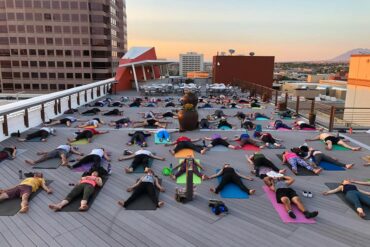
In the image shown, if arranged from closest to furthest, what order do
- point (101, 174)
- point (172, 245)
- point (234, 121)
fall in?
point (172, 245)
point (101, 174)
point (234, 121)

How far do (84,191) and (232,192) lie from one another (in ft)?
10.2

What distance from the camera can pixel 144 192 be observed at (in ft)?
20.7

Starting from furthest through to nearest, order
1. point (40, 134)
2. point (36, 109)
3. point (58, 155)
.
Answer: point (36, 109) → point (40, 134) → point (58, 155)

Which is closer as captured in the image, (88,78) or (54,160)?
(54,160)

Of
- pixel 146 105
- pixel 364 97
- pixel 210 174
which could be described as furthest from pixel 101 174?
pixel 364 97

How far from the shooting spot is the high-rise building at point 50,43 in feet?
200

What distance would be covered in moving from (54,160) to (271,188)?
5.90 metres

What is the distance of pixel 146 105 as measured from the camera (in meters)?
19.2

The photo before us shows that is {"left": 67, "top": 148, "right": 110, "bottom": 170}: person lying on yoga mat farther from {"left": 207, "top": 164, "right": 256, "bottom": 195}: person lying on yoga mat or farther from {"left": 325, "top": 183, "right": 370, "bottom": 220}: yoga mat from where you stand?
{"left": 325, "top": 183, "right": 370, "bottom": 220}: yoga mat

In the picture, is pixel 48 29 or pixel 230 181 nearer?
pixel 230 181

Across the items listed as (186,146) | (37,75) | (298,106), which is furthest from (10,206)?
(37,75)

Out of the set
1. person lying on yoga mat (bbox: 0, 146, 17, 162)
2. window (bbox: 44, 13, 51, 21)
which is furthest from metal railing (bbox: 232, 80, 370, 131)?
window (bbox: 44, 13, 51, 21)

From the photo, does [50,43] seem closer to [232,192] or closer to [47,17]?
[47,17]

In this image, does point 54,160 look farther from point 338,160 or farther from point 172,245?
point 338,160
